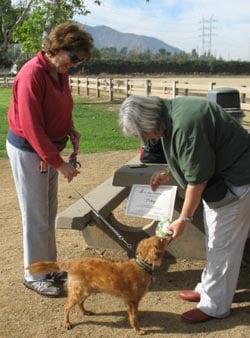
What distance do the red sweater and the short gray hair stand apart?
2.45 feet

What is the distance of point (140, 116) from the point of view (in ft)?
10.3

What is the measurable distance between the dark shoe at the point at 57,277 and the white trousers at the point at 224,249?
1234 mm

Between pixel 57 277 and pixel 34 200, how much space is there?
80 cm

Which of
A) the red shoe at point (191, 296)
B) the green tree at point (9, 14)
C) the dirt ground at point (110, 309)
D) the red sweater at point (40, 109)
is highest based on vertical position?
the green tree at point (9, 14)

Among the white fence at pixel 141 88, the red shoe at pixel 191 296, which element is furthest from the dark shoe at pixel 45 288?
the white fence at pixel 141 88

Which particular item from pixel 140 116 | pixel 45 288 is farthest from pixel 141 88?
pixel 140 116

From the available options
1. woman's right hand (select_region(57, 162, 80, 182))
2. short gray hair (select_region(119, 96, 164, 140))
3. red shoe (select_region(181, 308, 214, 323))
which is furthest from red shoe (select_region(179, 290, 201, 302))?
short gray hair (select_region(119, 96, 164, 140))

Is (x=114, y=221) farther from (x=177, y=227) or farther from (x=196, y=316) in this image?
(x=177, y=227)

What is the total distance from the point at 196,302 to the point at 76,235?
74.5 inches

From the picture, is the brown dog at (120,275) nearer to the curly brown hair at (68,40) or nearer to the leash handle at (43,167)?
the leash handle at (43,167)

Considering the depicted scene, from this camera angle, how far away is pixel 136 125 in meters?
3.16

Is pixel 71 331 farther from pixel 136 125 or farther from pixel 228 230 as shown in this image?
pixel 136 125

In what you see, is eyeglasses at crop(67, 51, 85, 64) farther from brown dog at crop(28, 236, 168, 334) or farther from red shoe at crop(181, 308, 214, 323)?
red shoe at crop(181, 308, 214, 323)

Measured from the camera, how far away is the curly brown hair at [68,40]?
12.3ft
